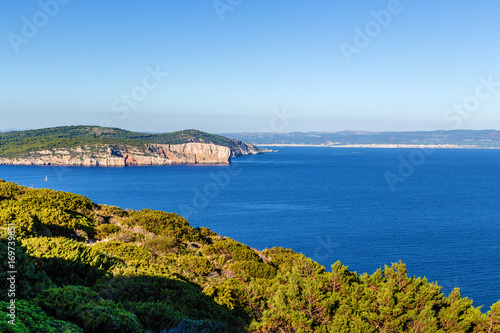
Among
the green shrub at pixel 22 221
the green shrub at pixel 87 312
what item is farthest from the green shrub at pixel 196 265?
the green shrub at pixel 87 312

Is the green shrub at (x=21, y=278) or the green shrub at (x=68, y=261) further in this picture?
the green shrub at (x=68, y=261)

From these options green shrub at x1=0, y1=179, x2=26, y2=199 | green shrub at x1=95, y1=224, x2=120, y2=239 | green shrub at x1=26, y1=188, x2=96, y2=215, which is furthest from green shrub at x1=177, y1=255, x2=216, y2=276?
green shrub at x1=0, y1=179, x2=26, y2=199

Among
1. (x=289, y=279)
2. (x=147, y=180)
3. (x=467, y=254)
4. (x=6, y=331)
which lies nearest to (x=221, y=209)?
(x=467, y=254)

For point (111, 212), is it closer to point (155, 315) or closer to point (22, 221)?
point (22, 221)

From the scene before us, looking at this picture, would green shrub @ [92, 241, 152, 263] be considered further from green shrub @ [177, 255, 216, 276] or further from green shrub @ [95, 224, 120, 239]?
green shrub @ [95, 224, 120, 239]

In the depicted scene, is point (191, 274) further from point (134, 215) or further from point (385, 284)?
point (134, 215)

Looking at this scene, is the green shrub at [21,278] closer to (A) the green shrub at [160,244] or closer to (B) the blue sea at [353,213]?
(A) the green shrub at [160,244]

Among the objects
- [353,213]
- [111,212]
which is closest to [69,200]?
[111,212]

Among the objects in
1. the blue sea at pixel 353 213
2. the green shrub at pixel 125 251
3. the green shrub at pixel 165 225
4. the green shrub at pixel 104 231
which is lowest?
the blue sea at pixel 353 213
